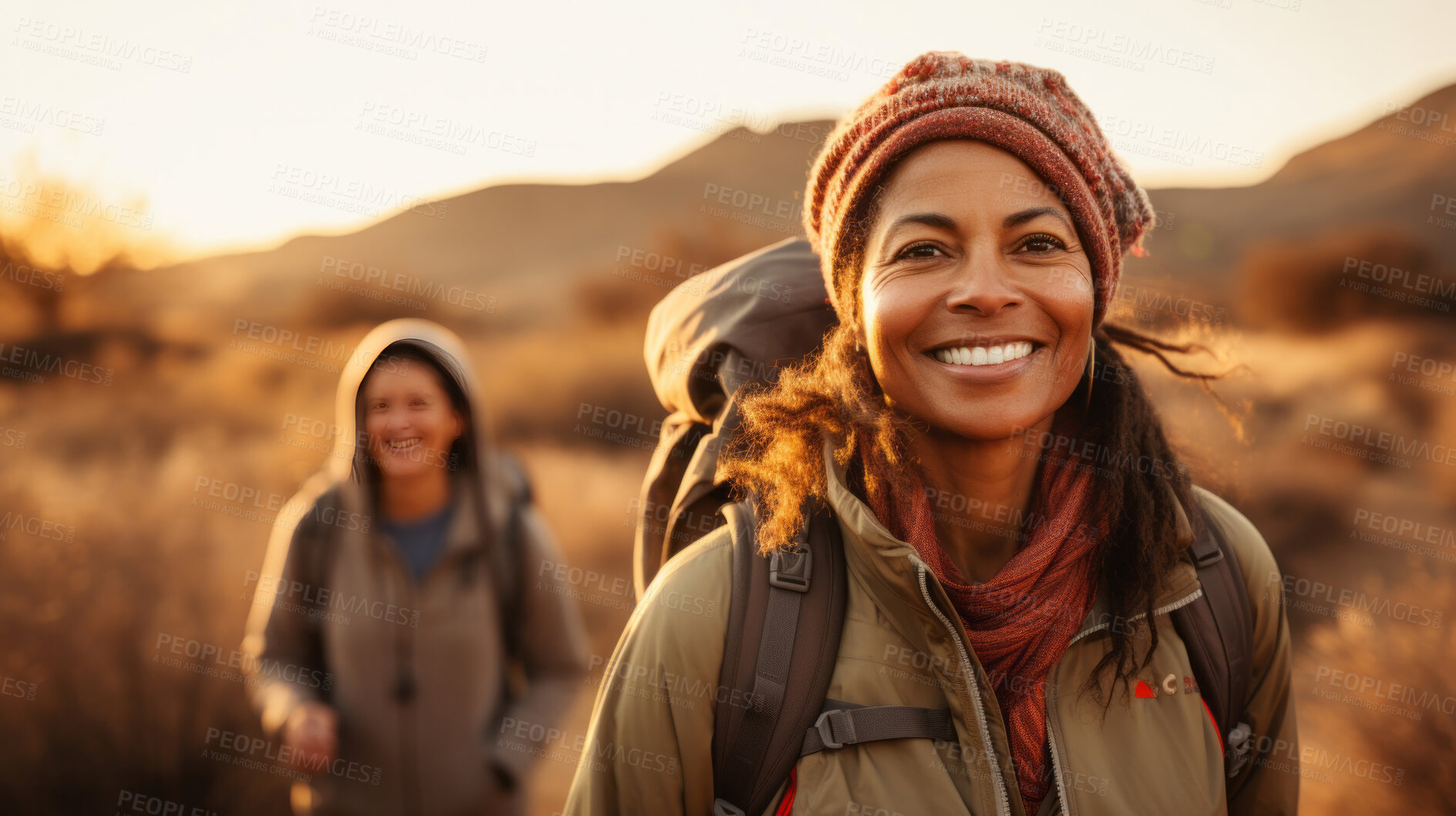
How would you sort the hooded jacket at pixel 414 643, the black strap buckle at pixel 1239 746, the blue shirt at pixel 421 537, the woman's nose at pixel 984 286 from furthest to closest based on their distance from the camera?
the blue shirt at pixel 421 537
the hooded jacket at pixel 414 643
the black strap buckle at pixel 1239 746
the woman's nose at pixel 984 286

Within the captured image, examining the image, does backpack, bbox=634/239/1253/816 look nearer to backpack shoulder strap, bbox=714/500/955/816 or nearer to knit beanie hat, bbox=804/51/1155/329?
backpack shoulder strap, bbox=714/500/955/816

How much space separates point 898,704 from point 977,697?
15 centimetres

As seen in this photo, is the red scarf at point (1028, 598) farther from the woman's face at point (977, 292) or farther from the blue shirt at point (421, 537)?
the blue shirt at point (421, 537)

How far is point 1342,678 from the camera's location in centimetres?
527

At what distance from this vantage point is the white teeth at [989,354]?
177cm

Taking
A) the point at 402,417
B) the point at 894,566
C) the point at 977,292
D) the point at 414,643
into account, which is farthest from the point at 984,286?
the point at 414,643

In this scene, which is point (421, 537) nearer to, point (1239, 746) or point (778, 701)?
point (778, 701)

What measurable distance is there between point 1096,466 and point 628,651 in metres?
1.18

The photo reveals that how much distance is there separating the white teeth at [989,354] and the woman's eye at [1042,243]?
0.67 feet

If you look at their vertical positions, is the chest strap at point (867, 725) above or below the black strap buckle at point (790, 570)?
below

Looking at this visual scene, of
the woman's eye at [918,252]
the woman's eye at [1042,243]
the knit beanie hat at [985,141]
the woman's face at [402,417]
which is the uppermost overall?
the knit beanie hat at [985,141]

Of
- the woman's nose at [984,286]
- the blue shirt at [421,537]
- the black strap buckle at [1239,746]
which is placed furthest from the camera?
the blue shirt at [421,537]

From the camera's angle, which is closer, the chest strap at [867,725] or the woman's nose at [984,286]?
the chest strap at [867,725]

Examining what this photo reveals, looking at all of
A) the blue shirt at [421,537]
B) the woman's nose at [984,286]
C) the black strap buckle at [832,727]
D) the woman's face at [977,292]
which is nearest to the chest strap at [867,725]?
the black strap buckle at [832,727]
